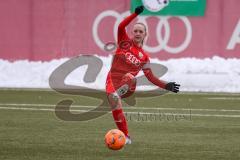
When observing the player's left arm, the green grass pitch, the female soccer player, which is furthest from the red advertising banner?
the female soccer player

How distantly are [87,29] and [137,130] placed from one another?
10.2 metres

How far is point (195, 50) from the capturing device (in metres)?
22.7

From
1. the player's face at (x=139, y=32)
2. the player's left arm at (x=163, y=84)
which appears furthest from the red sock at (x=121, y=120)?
the player's face at (x=139, y=32)

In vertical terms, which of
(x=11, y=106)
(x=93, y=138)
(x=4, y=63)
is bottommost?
(x=4, y=63)

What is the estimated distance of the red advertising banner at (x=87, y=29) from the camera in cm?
2262

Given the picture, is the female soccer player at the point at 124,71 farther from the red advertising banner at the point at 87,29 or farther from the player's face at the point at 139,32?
the red advertising banner at the point at 87,29

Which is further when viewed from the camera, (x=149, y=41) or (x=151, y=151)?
(x=149, y=41)

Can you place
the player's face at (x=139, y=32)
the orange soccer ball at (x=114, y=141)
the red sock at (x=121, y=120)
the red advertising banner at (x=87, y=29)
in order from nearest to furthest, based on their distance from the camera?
1. the orange soccer ball at (x=114, y=141)
2. the player's face at (x=139, y=32)
3. the red sock at (x=121, y=120)
4. the red advertising banner at (x=87, y=29)

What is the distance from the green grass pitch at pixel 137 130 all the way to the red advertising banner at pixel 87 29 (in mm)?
2158

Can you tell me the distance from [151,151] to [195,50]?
12.1 metres

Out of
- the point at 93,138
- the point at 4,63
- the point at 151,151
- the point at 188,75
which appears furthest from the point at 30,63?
the point at 151,151

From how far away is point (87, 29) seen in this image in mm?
23625

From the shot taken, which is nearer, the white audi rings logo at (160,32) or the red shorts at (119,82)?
the red shorts at (119,82)

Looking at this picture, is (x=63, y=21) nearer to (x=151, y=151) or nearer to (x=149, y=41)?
(x=149, y=41)
